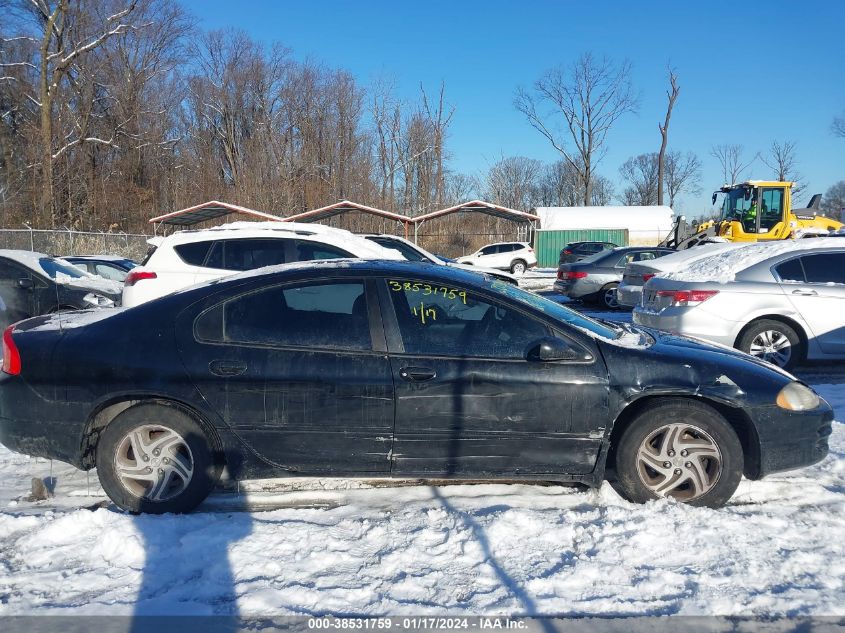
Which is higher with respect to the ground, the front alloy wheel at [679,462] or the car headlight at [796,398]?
the car headlight at [796,398]

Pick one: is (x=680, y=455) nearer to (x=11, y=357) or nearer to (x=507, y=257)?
(x=11, y=357)

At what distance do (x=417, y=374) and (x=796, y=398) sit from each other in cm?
229

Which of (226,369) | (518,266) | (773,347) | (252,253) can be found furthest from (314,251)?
(518,266)

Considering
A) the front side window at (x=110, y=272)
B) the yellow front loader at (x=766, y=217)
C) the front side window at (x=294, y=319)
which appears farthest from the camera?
the yellow front loader at (x=766, y=217)

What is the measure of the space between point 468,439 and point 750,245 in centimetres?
617

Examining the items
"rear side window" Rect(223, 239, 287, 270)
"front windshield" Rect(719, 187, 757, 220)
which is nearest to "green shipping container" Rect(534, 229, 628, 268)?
"front windshield" Rect(719, 187, 757, 220)

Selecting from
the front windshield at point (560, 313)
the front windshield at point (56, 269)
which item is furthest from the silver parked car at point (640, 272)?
the front windshield at point (56, 269)

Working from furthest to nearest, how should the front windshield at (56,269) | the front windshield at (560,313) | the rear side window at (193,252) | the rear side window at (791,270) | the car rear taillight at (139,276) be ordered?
1. the front windshield at (56,269)
2. the rear side window at (193,252)
3. the car rear taillight at (139,276)
4. the rear side window at (791,270)
5. the front windshield at (560,313)

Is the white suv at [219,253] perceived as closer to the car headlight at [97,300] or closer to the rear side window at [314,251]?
the rear side window at [314,251]

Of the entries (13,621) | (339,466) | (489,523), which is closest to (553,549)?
(489,523)

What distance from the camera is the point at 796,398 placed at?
3729 millimetres

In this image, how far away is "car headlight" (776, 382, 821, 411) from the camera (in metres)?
3.68

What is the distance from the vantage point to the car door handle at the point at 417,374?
3.56m

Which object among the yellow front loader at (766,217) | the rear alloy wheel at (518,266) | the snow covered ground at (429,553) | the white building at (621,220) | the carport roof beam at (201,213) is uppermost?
the white building at (621,220)
